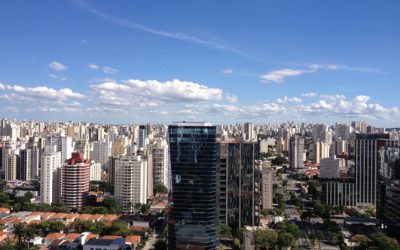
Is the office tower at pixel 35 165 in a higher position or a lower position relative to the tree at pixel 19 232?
higher

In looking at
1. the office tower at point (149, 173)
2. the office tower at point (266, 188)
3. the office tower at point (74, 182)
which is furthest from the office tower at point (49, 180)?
the office tower at point (266, 188)

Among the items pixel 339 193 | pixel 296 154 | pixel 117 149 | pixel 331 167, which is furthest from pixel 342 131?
pixel 339 193

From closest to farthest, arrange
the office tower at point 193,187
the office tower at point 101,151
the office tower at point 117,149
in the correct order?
the office tower at point 193,187
the office tower at point 101,151
the office tower at point 117,149

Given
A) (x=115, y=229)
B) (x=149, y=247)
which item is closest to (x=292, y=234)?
(x=149, y=247)

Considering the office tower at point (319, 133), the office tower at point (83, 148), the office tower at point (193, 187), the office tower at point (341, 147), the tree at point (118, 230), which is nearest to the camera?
the office tower at point (193, 187)

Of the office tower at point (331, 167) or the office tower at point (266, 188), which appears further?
the office tower at point (331, 167)

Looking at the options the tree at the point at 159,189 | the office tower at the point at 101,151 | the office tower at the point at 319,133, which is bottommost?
the tree at the point at 159,189

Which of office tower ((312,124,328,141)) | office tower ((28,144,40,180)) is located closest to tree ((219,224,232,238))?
office tower ((28,144,40,180))

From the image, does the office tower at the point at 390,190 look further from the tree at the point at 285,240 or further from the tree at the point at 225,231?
the tree at the point at 225,231
